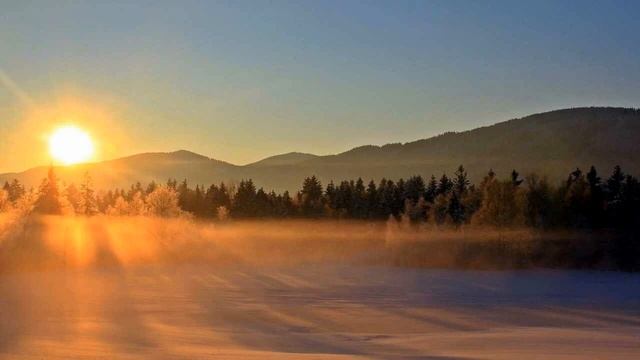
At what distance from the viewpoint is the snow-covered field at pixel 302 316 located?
50.7ft

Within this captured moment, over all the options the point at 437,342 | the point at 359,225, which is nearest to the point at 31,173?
the point at 359,225

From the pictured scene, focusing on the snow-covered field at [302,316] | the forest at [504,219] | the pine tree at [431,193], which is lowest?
the snow-covered field at [302,316]

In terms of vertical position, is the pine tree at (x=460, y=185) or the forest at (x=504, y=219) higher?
the pine tree at (x=460, y=185)

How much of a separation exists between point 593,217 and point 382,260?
53.8ft

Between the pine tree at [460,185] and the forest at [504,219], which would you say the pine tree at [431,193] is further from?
the forest at [504,219]

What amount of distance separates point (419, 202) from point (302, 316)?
176 ft

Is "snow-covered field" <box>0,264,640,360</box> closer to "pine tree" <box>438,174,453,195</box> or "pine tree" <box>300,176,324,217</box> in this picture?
"pine tree" <box>438,174,453,195</box>

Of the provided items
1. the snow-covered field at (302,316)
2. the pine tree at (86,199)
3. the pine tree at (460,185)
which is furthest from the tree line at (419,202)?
the snow-covered field at (302,316)

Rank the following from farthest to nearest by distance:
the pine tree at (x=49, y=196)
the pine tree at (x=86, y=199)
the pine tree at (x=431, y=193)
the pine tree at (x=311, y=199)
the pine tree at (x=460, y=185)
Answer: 1. the pine tree at (x=311, y=199)
2. the pine tree at (x=431, y=193)
3. the pine tree at (x=460, y=185)
4. the pine tree at (x=86, y=199)
5. the pine tree at (x=49, y=196)

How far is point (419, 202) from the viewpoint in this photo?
248 ft

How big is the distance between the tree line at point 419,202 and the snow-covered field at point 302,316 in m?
17.0

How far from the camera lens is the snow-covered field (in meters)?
15.4

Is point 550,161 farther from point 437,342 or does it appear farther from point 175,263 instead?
point 437,342

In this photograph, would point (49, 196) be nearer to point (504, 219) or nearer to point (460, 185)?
point (504, 219)
